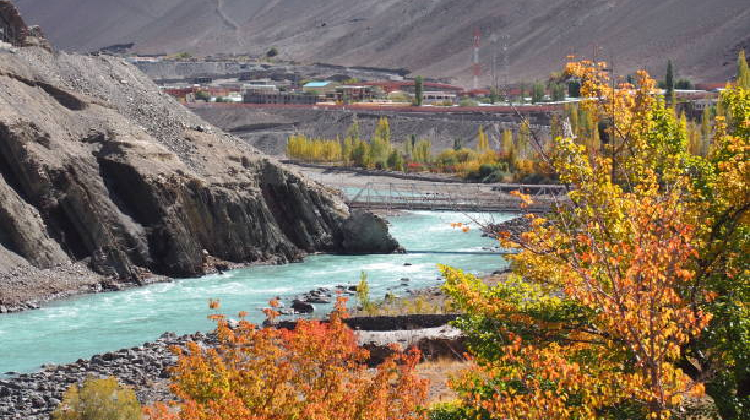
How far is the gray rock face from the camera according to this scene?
67.6 metres

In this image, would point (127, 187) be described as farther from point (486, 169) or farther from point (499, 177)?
point (486, 169)

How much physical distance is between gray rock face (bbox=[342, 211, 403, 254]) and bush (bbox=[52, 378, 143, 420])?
41.3 meters

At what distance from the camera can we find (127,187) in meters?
59.8

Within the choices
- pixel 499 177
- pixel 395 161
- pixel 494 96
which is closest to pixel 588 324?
pixel 499 177

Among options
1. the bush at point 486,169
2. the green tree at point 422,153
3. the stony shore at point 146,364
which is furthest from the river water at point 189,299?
the green tree at point 422,153

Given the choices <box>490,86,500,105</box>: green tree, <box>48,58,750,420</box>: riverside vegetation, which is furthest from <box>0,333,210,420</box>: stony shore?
<box>490,86,500,105</box>: green tree

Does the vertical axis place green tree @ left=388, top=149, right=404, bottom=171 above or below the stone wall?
above

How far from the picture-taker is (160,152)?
6262 cm

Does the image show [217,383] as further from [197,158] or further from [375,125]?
[375,125]

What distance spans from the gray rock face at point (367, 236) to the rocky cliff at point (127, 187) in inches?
4.1

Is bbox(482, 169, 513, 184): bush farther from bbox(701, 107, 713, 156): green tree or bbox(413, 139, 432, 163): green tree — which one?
bbox(701, 107, 713, 156): green tree

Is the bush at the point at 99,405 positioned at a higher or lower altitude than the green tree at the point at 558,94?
lower

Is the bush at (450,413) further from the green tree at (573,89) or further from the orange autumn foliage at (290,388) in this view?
the green tree at (573,89)

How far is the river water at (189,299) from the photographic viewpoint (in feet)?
133
